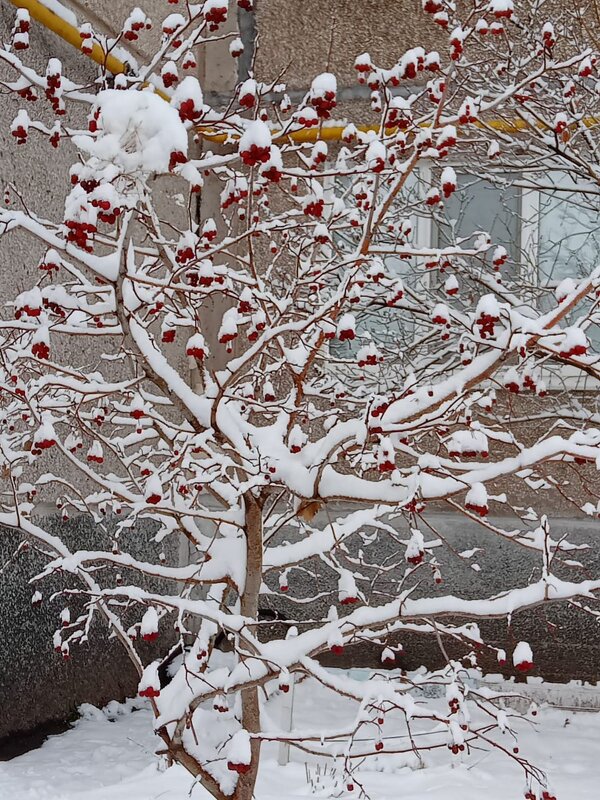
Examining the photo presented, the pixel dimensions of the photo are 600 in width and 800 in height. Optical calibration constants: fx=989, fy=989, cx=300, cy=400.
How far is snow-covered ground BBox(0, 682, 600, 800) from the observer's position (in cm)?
453

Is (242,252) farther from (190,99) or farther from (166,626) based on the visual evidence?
(190,99)

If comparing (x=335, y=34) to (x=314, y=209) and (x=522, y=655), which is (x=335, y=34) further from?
(x=522, y=655)

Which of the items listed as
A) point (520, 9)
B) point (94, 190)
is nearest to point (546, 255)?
point (520, 9)

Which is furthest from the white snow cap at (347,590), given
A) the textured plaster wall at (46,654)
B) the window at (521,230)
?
the window at (521,230)

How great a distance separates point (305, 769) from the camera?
193 inches

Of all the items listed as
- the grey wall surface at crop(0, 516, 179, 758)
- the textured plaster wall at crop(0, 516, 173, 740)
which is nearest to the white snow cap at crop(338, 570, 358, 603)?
the grey wall surface at crop(0, 516, 179, 758)

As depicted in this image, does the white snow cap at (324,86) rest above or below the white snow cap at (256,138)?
above

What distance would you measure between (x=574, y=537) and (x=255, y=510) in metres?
3.93

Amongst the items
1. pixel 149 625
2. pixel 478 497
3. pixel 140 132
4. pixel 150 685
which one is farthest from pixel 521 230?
pixel 140 132

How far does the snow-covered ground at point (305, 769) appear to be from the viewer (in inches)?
178

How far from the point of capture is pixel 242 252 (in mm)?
7086

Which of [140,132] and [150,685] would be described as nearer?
[140,132]

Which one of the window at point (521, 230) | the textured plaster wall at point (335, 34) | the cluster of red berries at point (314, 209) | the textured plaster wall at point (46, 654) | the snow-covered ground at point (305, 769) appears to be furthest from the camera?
the textured plaster wall at point (335, 34)

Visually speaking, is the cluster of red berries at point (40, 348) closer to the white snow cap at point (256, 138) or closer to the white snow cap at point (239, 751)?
the white snow cap at point (256, 138)
